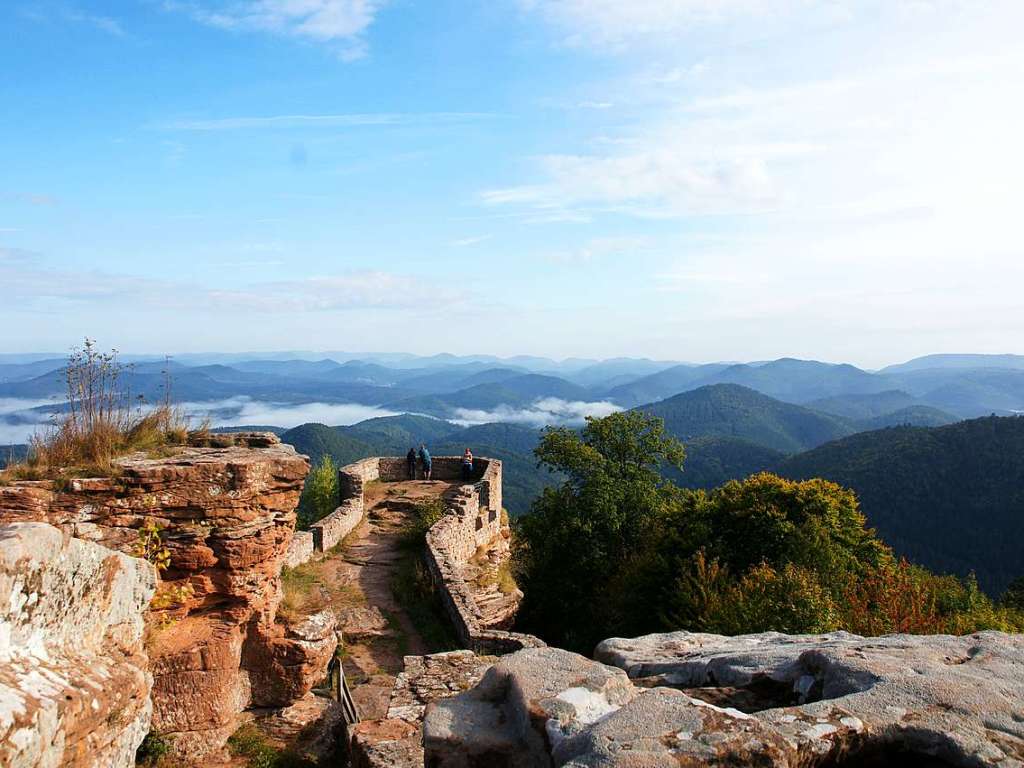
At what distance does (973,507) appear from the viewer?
96938 mm

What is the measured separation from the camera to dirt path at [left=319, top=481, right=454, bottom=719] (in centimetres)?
1016

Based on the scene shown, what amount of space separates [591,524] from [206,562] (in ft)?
48.8

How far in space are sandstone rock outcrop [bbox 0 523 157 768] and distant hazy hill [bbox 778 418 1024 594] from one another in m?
99.3

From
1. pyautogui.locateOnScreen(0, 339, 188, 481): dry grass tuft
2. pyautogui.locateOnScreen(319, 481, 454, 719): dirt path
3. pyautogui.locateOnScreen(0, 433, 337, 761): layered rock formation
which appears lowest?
pyautogui.locateOnScreen(319, 481, 454, 719): dirt path

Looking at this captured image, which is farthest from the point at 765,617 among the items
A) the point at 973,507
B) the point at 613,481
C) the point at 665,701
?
the point at 973,507

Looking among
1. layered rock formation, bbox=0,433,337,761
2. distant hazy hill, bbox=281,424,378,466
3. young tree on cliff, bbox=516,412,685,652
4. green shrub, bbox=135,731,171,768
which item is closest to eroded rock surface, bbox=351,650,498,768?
layered rock formation, bbox=0,433,337,761

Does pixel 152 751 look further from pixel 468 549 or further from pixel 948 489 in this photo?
pixel 948 489

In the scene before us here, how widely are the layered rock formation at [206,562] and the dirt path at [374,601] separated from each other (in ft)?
6.21

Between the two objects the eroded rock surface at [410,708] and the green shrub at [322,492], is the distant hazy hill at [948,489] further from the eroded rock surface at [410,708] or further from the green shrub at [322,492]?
the eroded rock surface at [410,708]

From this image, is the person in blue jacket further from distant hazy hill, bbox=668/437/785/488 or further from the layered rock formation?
distant hazy hill, bbox=668/437/785/488

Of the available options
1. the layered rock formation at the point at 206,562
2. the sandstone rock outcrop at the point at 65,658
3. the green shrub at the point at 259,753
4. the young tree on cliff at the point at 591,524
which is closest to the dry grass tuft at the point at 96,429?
the layered rock formation at the point at 206,562

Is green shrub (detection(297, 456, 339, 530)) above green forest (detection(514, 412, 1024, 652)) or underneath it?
underneath

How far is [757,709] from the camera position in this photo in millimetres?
3863

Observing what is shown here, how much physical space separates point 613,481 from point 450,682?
15.2 m
